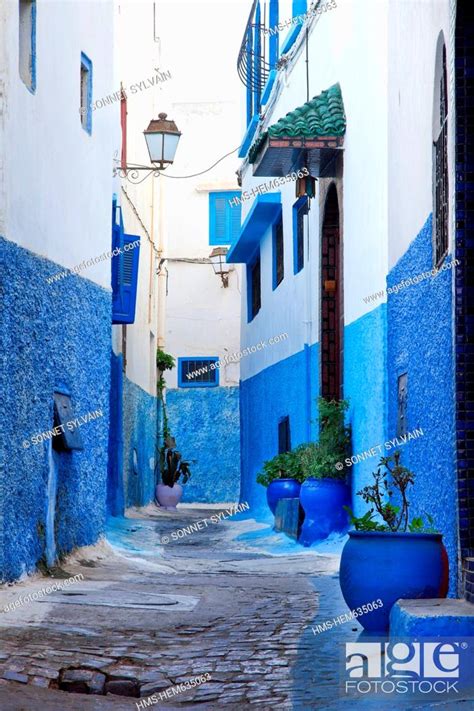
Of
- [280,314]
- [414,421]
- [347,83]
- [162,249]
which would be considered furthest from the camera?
[162,249]

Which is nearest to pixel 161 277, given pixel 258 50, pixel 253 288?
pixel 253 288

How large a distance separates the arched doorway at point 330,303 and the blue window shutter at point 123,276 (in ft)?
8.57

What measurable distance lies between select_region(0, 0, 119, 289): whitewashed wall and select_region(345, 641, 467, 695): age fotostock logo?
4373 mm

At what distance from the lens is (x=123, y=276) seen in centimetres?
1606

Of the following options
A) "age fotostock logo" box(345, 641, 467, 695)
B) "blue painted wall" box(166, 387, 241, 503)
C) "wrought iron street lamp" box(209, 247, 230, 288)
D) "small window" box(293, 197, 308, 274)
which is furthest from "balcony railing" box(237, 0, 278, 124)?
"age fotostock logo" box(345, 641, 467, 695)

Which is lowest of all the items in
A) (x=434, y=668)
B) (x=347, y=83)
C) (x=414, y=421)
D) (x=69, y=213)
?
(x=434, y=668)

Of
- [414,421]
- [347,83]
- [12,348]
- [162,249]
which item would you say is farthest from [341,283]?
[162,249]

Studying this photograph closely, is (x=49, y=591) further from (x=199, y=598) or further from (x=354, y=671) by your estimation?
(x=354, y=671)

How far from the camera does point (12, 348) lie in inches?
340

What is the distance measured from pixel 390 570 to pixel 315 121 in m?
7.67

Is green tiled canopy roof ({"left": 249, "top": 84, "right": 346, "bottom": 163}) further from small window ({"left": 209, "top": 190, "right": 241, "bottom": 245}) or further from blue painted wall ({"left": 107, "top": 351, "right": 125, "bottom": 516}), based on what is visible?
small window ({"left": 209, "top": 190, "right": 241, "bottom": 245})

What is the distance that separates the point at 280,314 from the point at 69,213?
24.0 ft

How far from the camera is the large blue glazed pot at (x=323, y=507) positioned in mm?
12508

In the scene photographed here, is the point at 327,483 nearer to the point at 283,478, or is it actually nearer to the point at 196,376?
the point at 283,478
